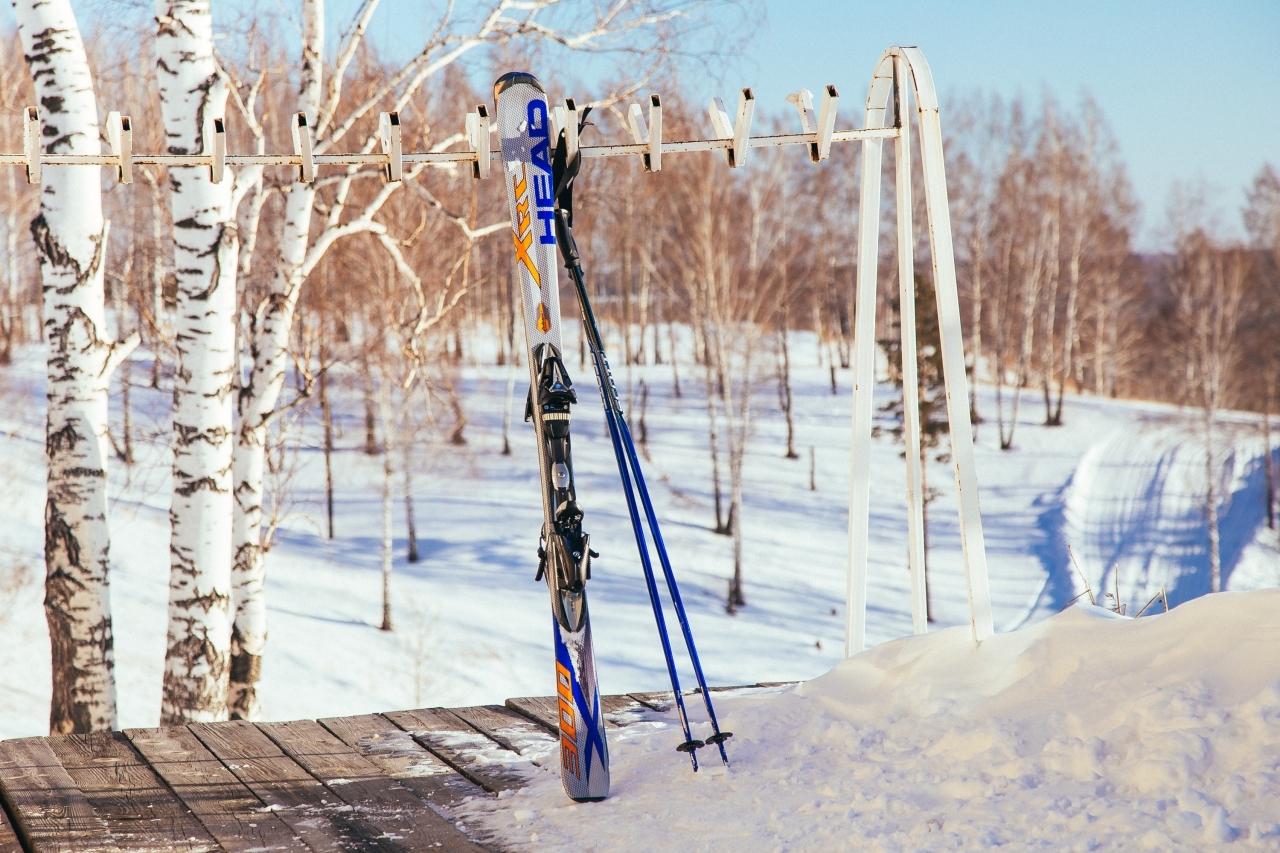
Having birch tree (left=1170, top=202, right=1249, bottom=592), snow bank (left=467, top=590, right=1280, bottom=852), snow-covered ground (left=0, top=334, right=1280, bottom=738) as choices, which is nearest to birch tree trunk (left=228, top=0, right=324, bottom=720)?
snow bank (left=467, top=590, right=1280, bottom=852)

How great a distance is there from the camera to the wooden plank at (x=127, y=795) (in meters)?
2.03

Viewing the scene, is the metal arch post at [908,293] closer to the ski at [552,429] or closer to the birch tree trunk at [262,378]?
the ski at [552,429]

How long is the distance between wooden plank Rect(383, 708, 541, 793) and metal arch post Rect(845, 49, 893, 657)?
3.10 ft

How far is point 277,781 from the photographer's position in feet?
7.81

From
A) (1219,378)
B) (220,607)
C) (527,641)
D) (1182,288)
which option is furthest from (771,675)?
(1182,288)

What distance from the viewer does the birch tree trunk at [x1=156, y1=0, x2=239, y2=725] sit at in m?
3.79

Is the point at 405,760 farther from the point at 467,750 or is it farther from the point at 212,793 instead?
the point at 212,793

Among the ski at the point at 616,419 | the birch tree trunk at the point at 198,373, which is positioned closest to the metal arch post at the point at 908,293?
the ski at the point at 616,419

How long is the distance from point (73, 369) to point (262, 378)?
1.18 metres

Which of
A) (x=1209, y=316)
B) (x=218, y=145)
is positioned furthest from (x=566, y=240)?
(x=1209, y=316)

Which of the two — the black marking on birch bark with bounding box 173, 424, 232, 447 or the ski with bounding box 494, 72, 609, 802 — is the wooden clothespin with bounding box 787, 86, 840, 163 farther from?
the black marking on birch bark with bounding box 173, 424, 232, 447

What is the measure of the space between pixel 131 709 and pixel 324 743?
7.57 metres

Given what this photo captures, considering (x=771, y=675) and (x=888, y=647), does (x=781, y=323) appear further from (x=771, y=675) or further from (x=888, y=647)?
(x=888, y=647)

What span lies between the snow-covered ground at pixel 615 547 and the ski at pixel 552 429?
712cm
